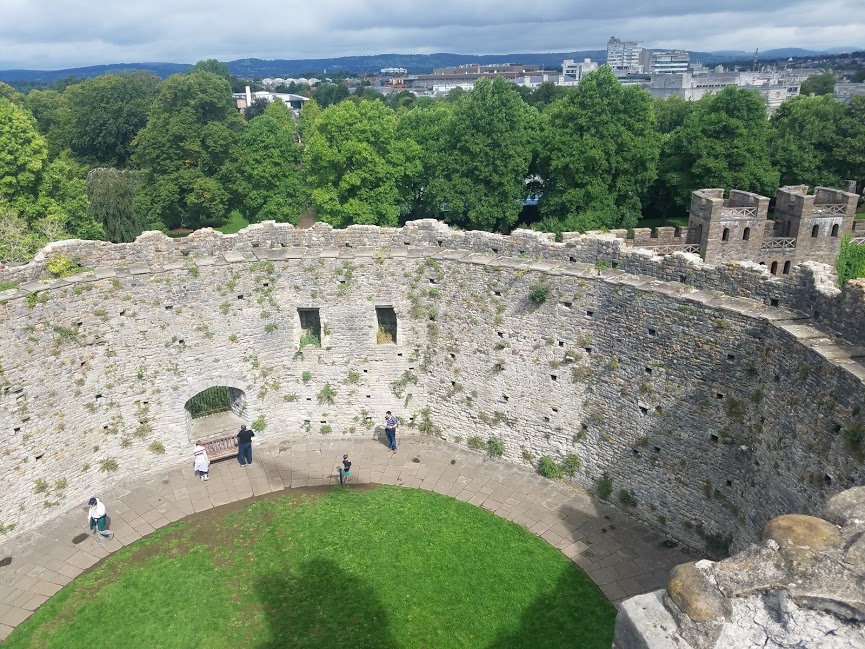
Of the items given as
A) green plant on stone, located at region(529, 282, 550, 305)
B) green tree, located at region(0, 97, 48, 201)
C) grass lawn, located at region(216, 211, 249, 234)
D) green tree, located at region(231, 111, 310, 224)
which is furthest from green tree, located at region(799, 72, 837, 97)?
green tree, located at region(0, 97, 48, 201)

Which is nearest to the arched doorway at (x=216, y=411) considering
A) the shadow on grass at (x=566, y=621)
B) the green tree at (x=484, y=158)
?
the shadow on grass at (x=566, y=621)

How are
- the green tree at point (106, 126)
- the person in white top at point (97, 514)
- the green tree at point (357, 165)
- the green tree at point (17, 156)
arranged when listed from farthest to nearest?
the green tree at point (106, 126) → the green tree at point (357, 165) → the green tree at point (17, 156) → the person in white top at point (97, 514)

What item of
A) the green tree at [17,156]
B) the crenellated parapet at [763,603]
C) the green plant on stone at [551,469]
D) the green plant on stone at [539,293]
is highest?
the green tree at [17,156]

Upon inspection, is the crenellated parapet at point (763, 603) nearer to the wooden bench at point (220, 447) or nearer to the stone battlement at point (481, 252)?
the stone battlement at point (481, 252)

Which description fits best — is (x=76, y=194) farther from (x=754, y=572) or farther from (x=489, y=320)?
(x=754, y=572)

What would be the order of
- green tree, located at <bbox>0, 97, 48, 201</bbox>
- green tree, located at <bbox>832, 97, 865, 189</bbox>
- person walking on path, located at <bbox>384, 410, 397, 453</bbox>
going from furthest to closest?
green tree, located at <bbox>832, 97, 865, 189</bbox> → green tree, located at <bbox>0, 97, 48, 201</bbox> → person walking on path, located at <bbox>384, 410, 397, 453</bbox>

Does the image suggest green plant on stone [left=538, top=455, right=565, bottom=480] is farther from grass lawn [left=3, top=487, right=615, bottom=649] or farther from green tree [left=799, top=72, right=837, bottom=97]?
green tree [left=799, top=72, right=837, bottom=97]

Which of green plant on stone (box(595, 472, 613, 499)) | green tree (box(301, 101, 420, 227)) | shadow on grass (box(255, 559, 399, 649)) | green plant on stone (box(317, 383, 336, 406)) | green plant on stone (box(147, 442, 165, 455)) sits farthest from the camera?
green tree (box(301, 101, 420, 227))
